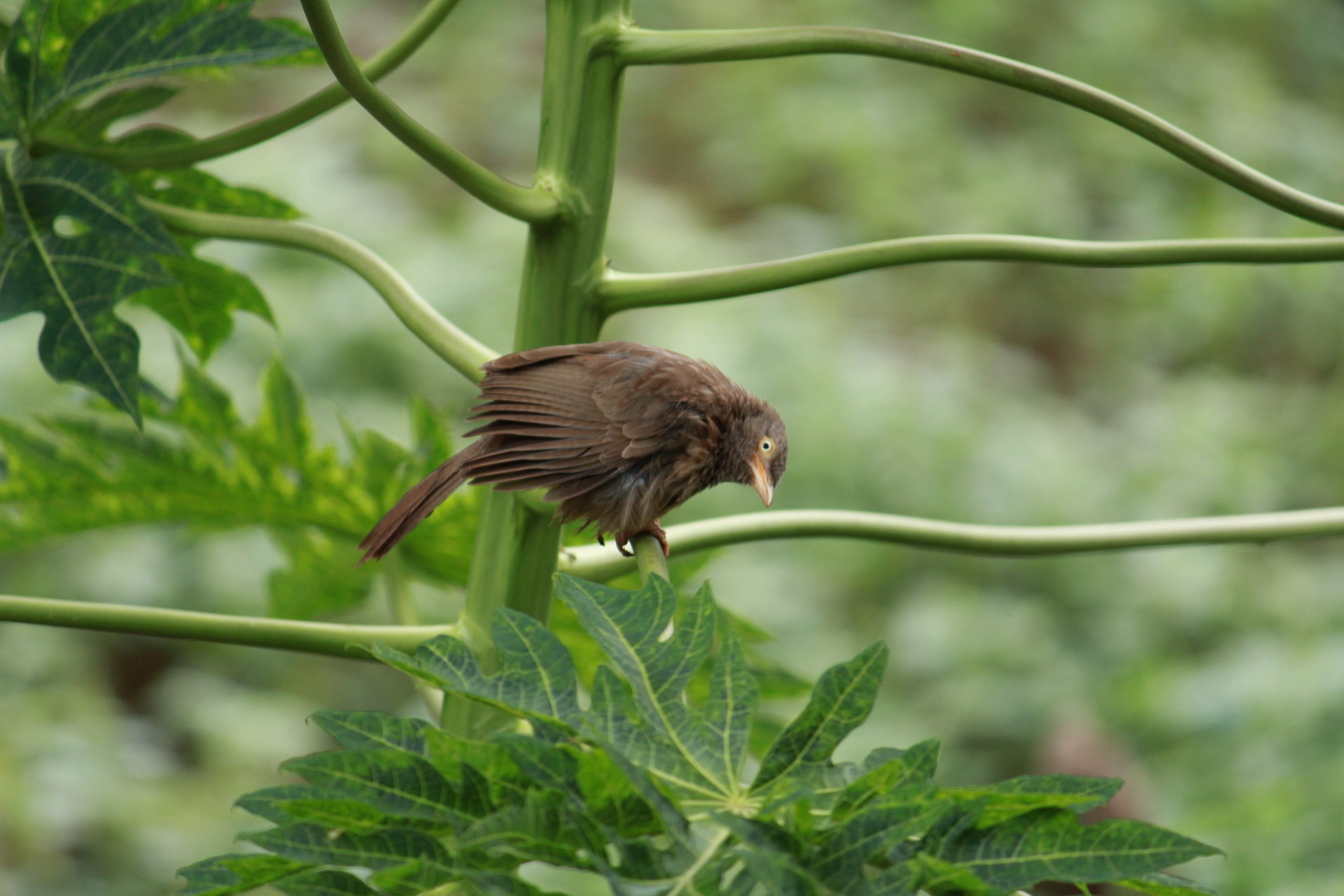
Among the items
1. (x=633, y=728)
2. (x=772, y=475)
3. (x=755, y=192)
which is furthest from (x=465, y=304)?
(x=633, y=728)

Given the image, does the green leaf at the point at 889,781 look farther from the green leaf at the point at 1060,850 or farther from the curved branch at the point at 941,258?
the curved branch at the point at 941,258

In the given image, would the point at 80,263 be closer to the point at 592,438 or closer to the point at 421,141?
the point at 421,141

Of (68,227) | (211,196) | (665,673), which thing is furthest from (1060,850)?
(68,227)

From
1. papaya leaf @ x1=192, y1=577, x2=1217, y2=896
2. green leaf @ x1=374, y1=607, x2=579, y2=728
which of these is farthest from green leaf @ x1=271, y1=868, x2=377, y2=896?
green leaf @ x1=374, y1=607, x2=579, y2=728

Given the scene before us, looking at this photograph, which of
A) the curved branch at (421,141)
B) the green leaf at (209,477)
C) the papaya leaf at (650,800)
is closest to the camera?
the papaya leaf at (650,800)

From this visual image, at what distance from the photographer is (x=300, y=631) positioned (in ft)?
3.14

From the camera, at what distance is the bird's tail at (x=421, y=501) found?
106 cm

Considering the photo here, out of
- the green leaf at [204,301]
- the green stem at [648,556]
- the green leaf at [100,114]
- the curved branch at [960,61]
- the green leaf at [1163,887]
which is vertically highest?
the green leaf at [100,114]

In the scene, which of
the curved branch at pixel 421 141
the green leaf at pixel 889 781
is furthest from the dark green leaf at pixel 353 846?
the curved branch at pixel 421 141

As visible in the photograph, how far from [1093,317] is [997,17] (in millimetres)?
1457

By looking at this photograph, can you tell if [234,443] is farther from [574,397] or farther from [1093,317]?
[1093,317]

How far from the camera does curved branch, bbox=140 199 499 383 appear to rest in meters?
1.10

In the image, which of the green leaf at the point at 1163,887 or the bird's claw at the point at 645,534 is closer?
the green leaf at the point at 1163,887

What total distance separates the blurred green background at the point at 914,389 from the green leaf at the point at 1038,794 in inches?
38.7
